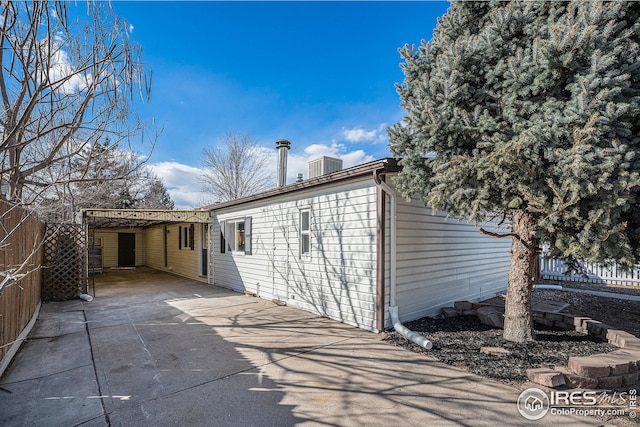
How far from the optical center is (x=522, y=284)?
15.0 feet

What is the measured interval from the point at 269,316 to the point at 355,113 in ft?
34.3

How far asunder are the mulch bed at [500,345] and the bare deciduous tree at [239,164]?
17.9 metres

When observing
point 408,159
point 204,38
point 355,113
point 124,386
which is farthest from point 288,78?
point 124,386

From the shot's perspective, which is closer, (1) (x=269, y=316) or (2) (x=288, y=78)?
(1) (x=269, y=316)

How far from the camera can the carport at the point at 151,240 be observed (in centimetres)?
957

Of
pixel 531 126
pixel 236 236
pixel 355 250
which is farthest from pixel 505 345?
pixel 236 236

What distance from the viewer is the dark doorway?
17.8 metres

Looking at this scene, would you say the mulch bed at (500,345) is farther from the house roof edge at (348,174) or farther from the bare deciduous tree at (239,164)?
the bare deciduous tree at (239,164)

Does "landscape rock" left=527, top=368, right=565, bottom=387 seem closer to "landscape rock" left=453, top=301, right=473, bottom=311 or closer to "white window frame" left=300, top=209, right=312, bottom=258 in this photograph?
"landscape rock" left=453, top=301, right=473, bottom=311

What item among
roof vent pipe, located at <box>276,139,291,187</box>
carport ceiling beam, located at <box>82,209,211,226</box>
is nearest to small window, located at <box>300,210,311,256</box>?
roof vent pipe, located at <box>276,139,291,187</box>

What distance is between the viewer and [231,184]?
22016mm

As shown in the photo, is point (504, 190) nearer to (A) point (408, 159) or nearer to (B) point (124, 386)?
(A) point (408, 159)

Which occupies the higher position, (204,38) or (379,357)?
(204,38)

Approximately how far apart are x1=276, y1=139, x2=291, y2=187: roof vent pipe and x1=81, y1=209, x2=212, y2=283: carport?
10.5ft
